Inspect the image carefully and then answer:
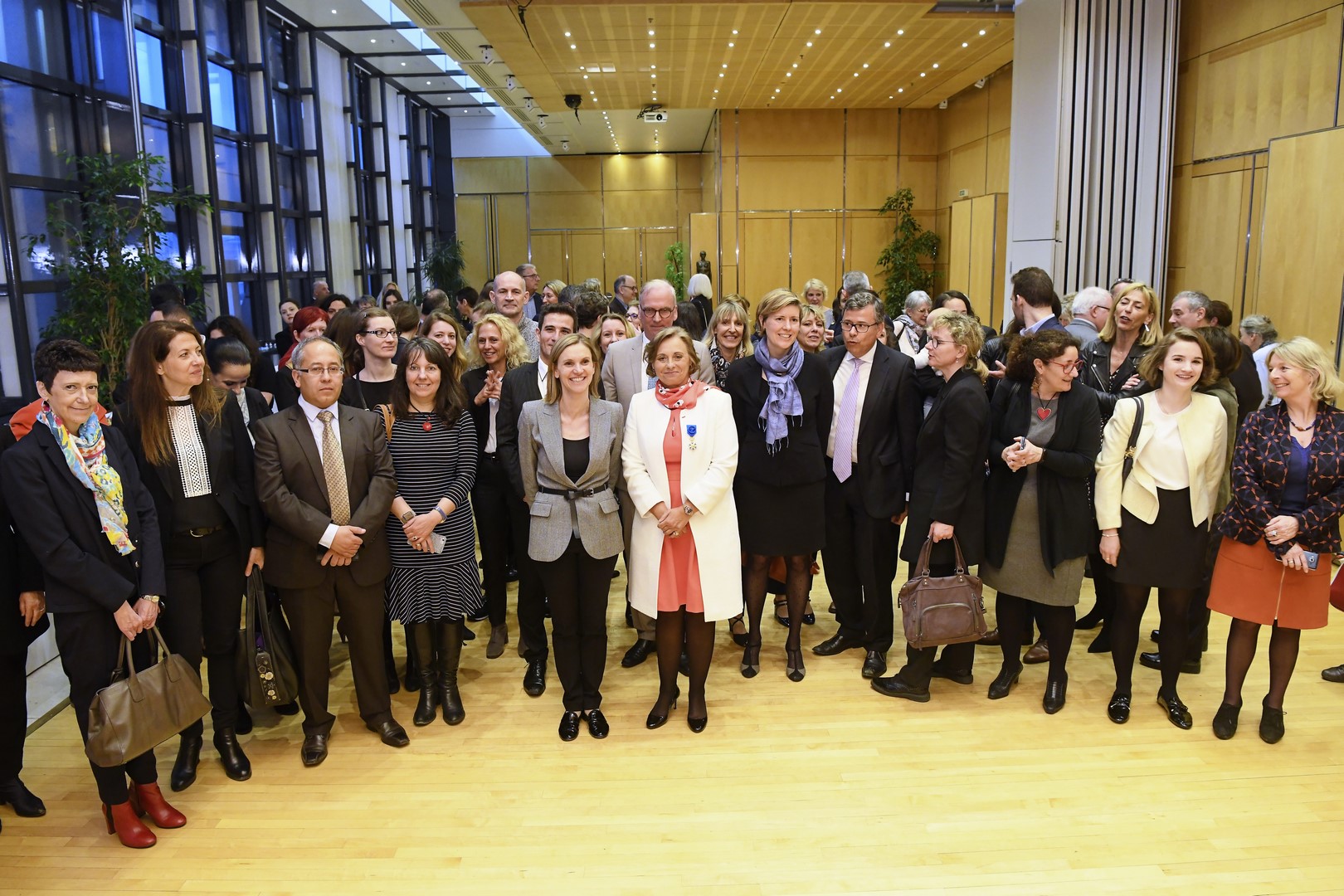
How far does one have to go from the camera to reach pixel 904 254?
50.5ft

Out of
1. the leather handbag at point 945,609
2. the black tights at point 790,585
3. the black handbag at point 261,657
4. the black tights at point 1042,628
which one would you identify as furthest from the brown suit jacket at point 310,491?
the black tights at point 1042,628

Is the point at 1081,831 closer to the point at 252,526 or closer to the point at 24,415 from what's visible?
the point at 252,526

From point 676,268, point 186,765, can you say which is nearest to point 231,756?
point 186,765

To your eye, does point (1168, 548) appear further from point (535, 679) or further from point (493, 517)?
point (493, 517)

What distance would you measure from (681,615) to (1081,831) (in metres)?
1.76

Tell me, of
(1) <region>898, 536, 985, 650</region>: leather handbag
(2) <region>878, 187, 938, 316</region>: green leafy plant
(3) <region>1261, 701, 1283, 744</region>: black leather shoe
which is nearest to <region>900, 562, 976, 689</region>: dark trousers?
(1) <region>898, 536, 985, 650</region>: leather handbag

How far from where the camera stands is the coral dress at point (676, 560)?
3.73m

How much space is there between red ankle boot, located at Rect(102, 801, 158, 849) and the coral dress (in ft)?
6.79

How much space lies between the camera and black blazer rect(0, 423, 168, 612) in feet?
9.66

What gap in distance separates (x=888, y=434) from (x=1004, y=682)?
52.0 inches

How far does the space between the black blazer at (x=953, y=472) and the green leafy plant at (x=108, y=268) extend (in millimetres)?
5206

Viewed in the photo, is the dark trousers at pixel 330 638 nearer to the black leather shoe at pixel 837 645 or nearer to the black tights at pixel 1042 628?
the black leather shoe at pixel 837 645

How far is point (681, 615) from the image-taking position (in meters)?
3.96

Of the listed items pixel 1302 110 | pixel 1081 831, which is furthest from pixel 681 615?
pixel 1302 110
